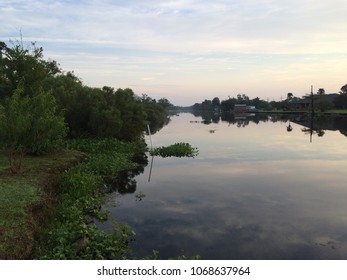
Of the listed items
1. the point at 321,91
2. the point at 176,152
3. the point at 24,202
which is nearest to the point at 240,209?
the point at 24,202

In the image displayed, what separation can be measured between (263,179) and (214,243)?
13.0 m

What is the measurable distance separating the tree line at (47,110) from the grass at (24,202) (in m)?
1.45

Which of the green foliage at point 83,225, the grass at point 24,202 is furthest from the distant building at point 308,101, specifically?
the grass at point 24,202

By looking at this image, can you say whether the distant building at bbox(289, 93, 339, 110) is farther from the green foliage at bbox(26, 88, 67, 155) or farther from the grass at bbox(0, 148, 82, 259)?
the grass at bbox(0, 148, 82, 259)

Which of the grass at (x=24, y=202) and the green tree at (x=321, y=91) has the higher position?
the green tree at (x=321, y=91)

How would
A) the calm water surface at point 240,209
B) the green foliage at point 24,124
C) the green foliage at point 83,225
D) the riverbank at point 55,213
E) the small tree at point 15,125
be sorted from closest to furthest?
the riverbank at point 55,213, the green foliage at point 83,225, the calm water surface at point 240,209, the small tree at point 15,125, the green foliage at point 24,124

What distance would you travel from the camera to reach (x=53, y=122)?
24.3 meters

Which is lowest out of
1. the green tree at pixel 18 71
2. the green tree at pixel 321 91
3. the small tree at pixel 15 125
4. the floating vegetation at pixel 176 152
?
the floating vegetation at pixel 176 152

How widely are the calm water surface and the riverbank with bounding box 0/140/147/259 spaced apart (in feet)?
4.06

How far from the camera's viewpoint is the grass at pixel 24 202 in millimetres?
12031

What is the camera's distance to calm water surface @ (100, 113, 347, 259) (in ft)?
47.0

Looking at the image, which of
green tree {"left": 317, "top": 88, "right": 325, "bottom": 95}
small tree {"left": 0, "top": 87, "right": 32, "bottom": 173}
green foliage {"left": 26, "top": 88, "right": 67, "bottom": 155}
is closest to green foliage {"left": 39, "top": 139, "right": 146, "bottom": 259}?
green foliage {"left": 26, "top": 88, "right": 67, "bottom": 155}

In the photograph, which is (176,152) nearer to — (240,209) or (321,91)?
(240,209)

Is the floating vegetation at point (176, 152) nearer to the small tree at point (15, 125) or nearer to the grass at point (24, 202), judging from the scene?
the grass at point (24, 202)
